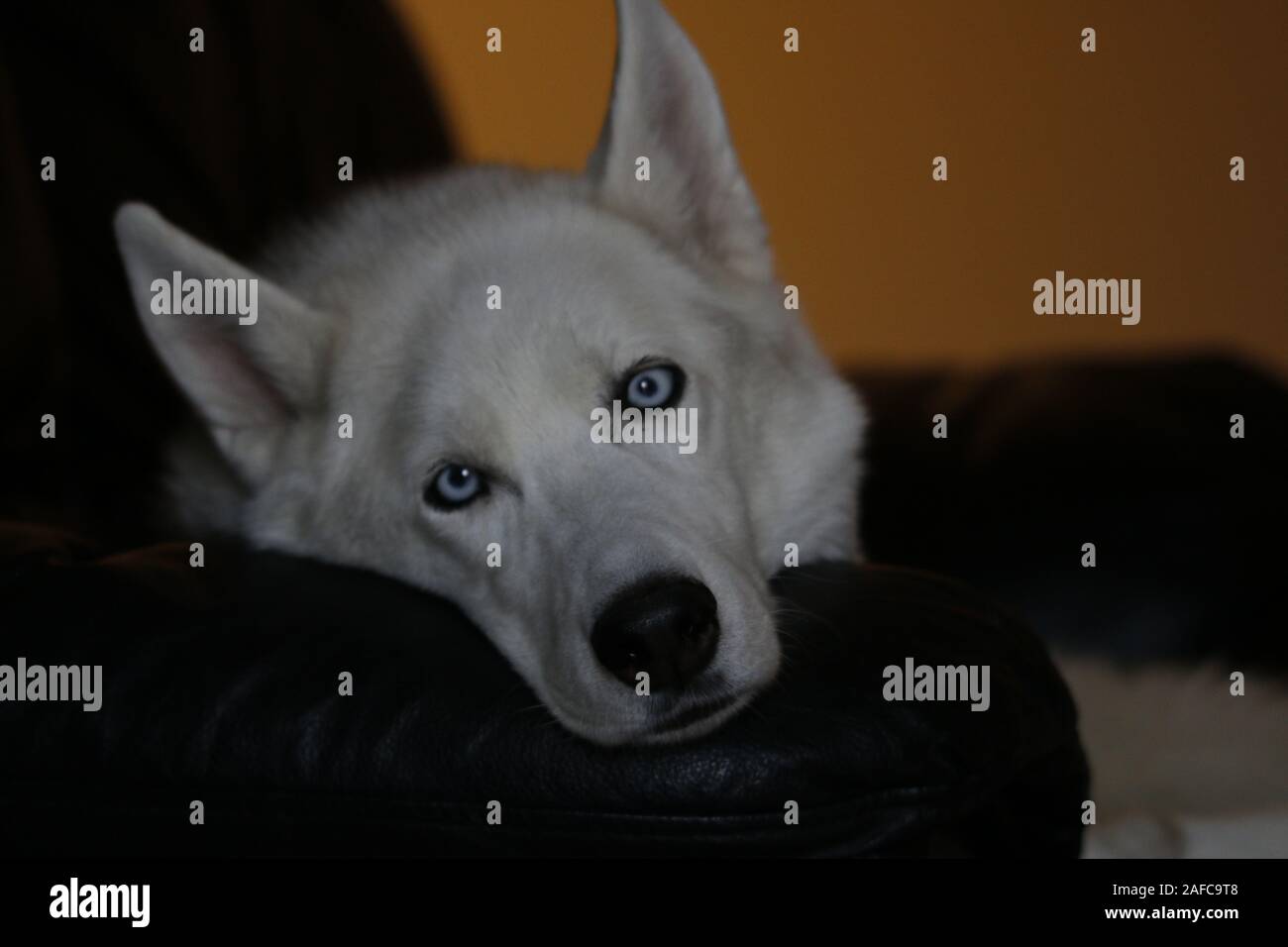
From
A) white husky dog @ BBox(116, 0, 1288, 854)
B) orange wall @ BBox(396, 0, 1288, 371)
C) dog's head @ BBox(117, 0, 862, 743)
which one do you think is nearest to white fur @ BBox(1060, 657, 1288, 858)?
white husky dog @ BBox(116, 0, 1288, 854)

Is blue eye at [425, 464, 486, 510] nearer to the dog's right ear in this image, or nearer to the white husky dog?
the white husky dog

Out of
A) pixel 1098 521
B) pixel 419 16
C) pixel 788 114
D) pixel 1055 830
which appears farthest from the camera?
pixel 788 114

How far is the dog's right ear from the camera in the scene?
1.95 m

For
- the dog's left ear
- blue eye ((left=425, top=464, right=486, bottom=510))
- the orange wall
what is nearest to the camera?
blue eye ((left=425, top=464, right=486, bottom=510))

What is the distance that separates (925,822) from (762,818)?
0.57 ft

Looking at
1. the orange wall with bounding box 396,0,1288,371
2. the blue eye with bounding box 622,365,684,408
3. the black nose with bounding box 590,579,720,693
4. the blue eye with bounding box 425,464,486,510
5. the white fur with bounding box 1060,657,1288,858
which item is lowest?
the white fur with bounding box 1060,657,1288,858

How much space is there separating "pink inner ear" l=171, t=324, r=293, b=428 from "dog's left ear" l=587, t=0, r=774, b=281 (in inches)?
26.9

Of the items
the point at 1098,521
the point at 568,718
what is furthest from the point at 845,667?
the point at 1098,521

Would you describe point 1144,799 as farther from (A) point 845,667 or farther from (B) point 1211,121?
(B) point 1211,121

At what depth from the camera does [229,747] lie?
52.5 inches

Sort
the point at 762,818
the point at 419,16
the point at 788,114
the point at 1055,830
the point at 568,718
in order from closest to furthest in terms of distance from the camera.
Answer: the point at 762,818, the point at 568,718, the point at 1055,830, the point at 419,16, the point at 788,114

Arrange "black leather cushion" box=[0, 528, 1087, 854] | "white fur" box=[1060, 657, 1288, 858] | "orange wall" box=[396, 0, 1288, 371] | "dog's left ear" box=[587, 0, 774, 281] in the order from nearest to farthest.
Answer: "black leather cushion" box=[0, 528, 1087, 854] → "dog's left ear" box=[587, 0, 774, 281] → "white fur" box=[1060, 657, 1288, 858] → "orange wall" box=[396, 0, 1288, 371]
